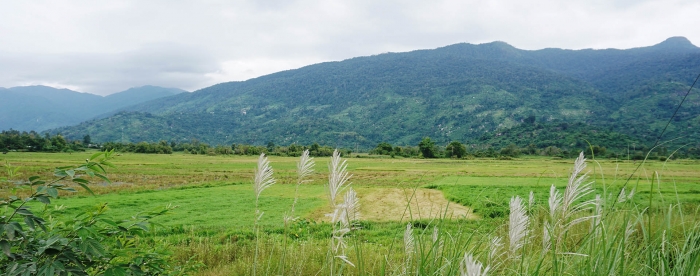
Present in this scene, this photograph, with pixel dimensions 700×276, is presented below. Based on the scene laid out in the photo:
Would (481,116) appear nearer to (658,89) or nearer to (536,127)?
(536,127)

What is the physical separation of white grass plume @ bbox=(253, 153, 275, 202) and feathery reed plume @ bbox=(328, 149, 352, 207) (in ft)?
0.83

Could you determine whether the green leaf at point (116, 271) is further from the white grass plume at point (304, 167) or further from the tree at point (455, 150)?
the tree at point (455, 150)

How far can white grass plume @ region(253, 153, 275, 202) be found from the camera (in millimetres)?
1378

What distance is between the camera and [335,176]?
1.29 m

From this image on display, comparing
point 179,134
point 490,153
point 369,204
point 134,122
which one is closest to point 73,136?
point 134,122

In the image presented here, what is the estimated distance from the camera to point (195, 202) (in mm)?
28469

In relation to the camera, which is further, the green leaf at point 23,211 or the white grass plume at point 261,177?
the green leaf at point 23,211

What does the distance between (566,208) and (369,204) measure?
90.0 ft

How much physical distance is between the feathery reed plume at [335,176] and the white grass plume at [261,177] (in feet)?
0.83

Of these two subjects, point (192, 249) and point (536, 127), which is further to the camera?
point (536, 127)

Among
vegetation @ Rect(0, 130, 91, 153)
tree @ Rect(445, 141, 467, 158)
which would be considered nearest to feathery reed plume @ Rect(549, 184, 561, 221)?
vegetation @ Rect(0, 130, 91, 153)

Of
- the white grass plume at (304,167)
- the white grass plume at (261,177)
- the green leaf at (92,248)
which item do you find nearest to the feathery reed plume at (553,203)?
the white grass plume at (304,167)

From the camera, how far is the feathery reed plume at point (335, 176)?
4.18 ft

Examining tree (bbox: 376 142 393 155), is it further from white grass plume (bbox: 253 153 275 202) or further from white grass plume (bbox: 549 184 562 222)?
white grass plume (bbox: 253 153 275 202)
